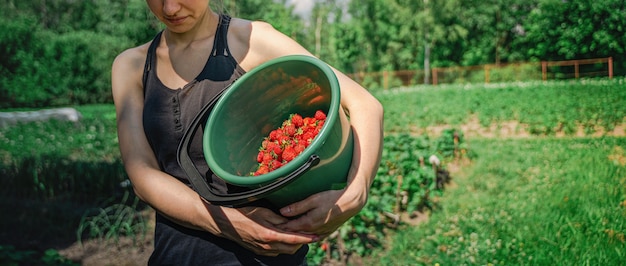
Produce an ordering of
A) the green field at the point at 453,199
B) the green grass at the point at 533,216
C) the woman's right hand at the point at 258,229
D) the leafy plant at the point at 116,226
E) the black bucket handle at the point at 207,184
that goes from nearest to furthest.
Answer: the black bucket handle at the point at 207,184 < the woman's right hand at the point at 258,229 < the green grass at the point at 533,216 < the green field at the point at 453,199 < the leafy plant at the point at 116,226

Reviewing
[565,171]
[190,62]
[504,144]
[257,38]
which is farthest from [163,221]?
[504,144]

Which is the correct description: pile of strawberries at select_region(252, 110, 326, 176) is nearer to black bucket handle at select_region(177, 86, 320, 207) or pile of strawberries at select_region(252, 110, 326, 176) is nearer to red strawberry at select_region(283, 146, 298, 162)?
red strawberry at select_region(283, 146, 298, 162)

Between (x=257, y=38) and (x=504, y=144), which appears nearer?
(x=257, y=38)

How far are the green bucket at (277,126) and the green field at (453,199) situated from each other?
8.14ft

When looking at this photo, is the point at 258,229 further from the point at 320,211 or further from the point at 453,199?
the point at 453,199

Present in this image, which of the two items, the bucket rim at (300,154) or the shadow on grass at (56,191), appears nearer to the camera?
the bucket rim at (300,154)

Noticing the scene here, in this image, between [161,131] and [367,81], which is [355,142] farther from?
[367,81]

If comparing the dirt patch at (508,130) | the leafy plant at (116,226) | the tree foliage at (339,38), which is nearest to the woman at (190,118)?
the leafy plant at (116,226)

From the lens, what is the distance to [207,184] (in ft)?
3.02

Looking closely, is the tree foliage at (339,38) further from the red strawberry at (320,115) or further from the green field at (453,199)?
the red strawberry at (320,115)

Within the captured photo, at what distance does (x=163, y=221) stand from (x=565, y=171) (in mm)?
4665

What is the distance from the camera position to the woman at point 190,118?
3.22 feet

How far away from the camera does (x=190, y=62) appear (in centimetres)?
111

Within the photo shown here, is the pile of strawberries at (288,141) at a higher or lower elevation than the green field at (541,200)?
higher
